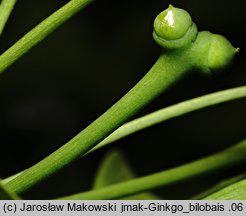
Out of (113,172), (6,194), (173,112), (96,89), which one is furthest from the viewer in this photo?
(96,89)

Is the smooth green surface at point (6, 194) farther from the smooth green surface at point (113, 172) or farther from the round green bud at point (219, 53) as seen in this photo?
the smooth green surface at point (113, 172)

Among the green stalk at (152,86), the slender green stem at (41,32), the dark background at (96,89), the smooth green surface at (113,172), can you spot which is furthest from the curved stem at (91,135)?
the dark background at (96,89)

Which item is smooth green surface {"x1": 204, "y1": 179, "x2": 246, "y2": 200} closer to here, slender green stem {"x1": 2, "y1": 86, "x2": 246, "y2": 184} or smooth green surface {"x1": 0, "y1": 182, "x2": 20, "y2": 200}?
→ slender green stem {"x1": 2, "y1": 86, "x2": 246, "y2": 184}

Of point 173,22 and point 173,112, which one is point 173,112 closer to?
point 173,112

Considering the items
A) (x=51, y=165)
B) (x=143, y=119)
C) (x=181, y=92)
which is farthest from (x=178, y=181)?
(x=181, y=92)

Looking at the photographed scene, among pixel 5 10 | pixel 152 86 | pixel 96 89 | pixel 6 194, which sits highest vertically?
pixel 96 89

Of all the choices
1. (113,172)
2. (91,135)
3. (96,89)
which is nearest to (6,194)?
(91,135)
